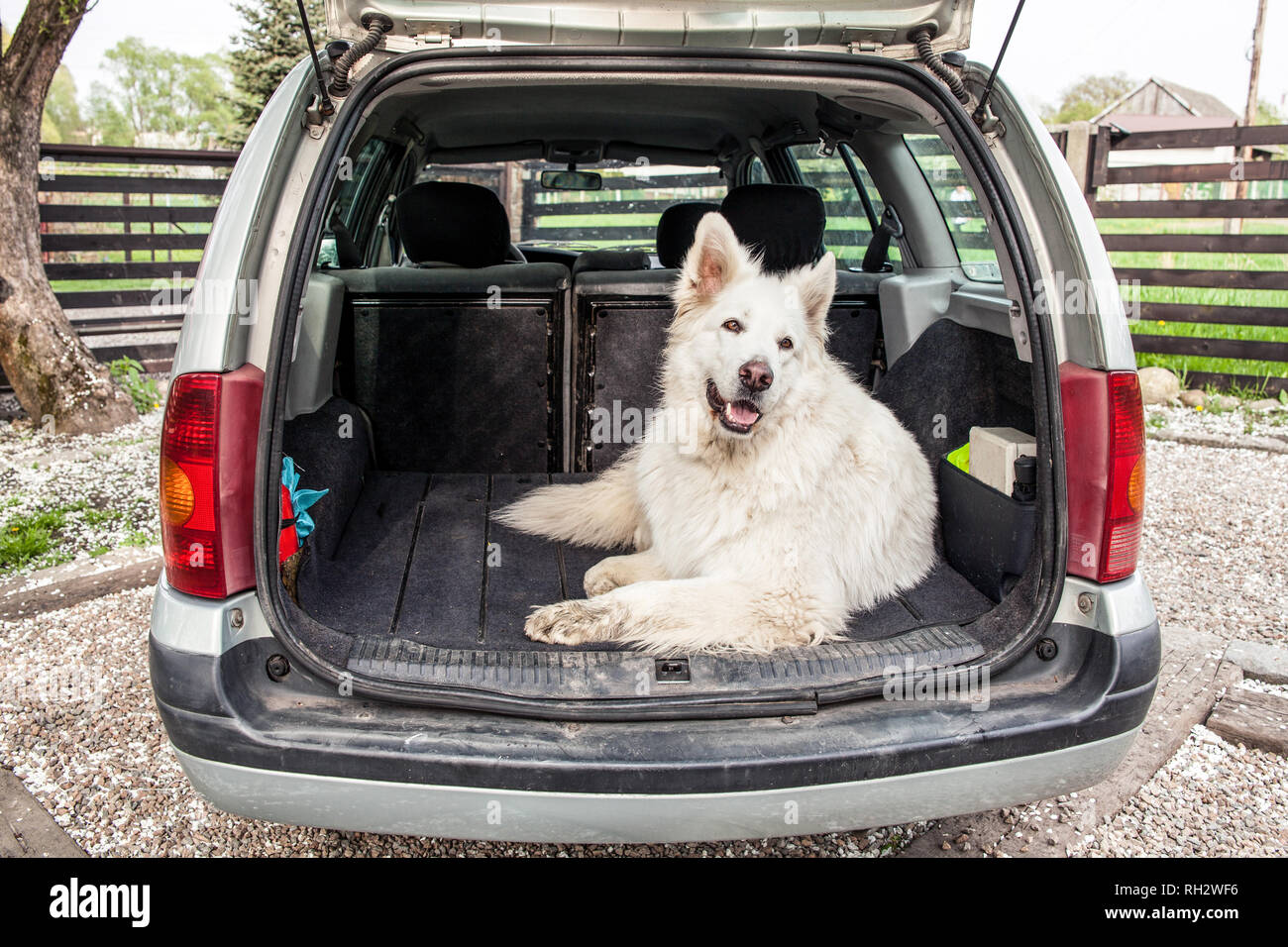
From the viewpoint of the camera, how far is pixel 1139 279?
29.2ft

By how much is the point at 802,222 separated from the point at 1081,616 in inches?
92.6

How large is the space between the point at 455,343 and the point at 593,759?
106 inches

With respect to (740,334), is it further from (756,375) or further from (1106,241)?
(1106,241)

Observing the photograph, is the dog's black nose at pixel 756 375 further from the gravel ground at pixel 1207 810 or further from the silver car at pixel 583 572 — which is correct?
the gravel ground at pixel 1207 810

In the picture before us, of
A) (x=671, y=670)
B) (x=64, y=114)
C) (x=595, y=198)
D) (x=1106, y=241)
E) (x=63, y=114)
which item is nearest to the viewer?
(x=671, y=670)

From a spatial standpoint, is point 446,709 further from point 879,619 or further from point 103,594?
point 103,594

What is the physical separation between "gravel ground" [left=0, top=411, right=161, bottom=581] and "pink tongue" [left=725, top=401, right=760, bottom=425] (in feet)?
11.4

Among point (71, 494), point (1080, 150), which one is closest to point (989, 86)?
point (71, 494)

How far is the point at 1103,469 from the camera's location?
197 cm

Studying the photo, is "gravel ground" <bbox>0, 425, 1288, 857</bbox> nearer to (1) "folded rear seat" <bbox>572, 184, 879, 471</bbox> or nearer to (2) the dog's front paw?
(2) the dog's front paw

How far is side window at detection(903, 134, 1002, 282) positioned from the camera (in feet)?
12.0

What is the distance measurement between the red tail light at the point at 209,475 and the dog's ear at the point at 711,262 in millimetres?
1476

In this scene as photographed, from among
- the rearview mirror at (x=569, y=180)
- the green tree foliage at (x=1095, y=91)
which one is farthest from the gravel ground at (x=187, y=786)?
the green tree foliage at (x=1095, y=91)

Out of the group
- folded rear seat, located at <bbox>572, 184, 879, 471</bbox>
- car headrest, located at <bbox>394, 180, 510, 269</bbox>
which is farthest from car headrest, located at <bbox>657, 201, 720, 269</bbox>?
car headrest, located at <bbox>394, 180, 510, 269</bbox>
